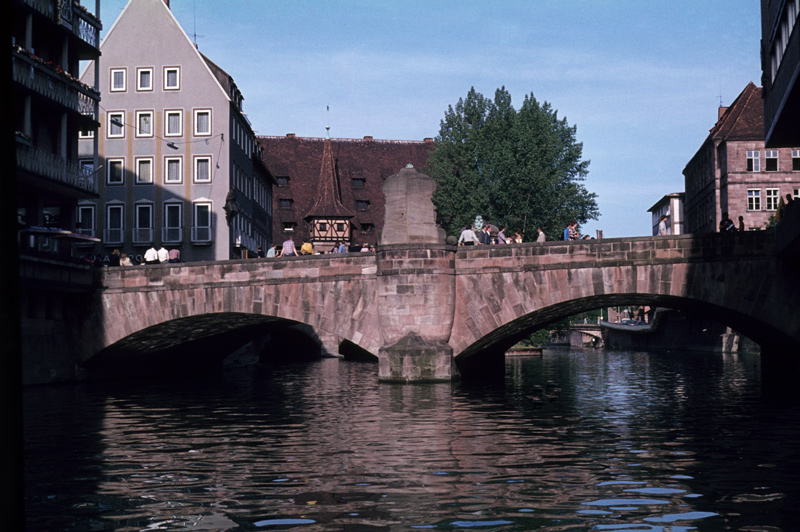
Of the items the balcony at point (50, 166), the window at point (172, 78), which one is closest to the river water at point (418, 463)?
the balcony at point (50, 166)

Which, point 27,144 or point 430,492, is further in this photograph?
point 27,144

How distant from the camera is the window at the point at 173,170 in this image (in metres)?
55.4

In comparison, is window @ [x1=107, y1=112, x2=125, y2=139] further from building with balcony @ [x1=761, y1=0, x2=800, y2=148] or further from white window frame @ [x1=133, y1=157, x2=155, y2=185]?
building with balcony @ [x1=761, y1=0, x2=800, y2=148]

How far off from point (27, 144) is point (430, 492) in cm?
2736

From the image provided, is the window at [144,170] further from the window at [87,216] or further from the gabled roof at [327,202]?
the gabled roof at [327,202]

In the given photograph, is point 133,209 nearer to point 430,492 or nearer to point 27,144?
point 27,144

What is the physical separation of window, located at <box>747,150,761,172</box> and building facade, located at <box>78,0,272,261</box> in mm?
38123

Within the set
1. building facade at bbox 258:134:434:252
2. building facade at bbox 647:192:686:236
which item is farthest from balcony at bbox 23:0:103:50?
building facade at bbox 647:192:686:236

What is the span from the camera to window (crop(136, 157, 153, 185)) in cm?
5553

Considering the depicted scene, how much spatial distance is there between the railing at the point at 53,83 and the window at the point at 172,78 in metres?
16.0

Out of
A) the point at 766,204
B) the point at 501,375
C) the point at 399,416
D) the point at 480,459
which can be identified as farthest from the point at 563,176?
the point at 480,459

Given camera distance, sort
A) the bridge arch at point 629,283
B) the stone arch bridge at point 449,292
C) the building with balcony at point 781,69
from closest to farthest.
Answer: the building with balcony at point 781,69 < the bridge arch at point 629,283 < the stone arch bridge at point 449,292

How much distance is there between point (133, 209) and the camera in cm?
5525

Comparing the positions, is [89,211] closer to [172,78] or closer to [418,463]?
[172,78]
